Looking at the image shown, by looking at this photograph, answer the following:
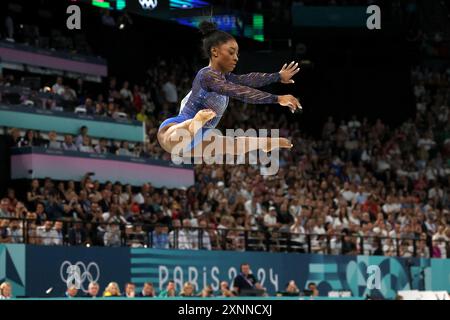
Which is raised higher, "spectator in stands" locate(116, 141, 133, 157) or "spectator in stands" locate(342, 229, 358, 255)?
"spectator in stands" locate(116, 141, 133, 157)

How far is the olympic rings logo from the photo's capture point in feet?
54.7

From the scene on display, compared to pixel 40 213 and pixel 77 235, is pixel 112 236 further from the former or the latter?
pixel 40 213

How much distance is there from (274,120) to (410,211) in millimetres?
5032

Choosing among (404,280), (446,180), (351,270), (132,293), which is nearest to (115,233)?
(132,293)

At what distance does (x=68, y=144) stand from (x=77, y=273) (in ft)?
11.7

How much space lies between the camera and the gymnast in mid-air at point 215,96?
8.80 metres

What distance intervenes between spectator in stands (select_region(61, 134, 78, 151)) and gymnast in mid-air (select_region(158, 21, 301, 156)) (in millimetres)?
10233

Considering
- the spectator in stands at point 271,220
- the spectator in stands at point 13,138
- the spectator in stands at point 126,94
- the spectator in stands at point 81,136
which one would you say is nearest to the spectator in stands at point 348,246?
the spectator in stands at point 271,220

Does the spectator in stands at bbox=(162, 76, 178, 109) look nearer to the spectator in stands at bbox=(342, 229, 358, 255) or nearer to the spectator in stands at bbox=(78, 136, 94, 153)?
the spectator in stands at bbox=(78, 136, 94, 153)

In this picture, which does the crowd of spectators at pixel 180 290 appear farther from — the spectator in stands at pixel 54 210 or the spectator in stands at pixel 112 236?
the spectator in stands at pixel 54 210

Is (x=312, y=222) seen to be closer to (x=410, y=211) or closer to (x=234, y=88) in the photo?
(x=410, y=211)

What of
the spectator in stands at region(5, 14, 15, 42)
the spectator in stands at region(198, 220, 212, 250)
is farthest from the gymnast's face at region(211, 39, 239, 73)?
the spectator in stands at region(5, 14, 15, 42)

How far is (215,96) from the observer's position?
30.1ft

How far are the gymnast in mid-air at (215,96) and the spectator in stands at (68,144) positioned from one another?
1023cm
